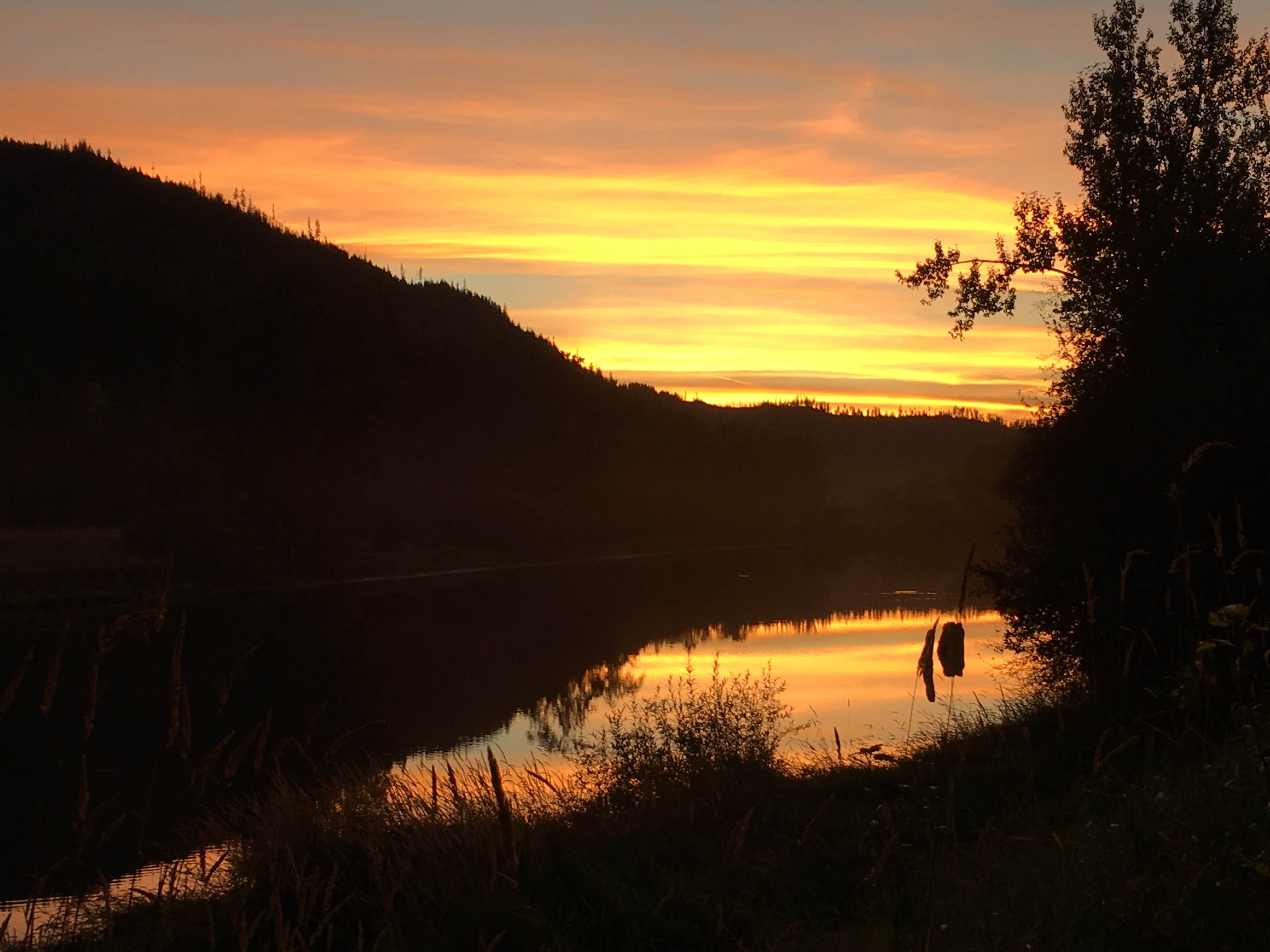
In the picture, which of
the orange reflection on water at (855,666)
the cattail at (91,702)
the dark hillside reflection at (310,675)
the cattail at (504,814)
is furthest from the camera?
the orange reflection on water at (855,666)

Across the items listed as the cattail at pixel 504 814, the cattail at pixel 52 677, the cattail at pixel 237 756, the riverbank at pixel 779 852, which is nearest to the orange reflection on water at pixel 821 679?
the riverbank at pixel 779 852

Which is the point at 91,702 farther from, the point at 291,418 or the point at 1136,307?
the point at 291,418

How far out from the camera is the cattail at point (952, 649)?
5.63 meters

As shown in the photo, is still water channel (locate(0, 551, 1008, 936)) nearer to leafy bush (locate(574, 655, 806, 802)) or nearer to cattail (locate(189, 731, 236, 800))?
cattail (locate(189, 731, 236, 800))

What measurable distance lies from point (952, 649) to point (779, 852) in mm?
5159

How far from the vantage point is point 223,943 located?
9.56 meters

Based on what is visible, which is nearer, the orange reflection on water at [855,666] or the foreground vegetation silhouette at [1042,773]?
the foreground vegetation silhouette at [1042,773]

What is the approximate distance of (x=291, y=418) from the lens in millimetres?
82750

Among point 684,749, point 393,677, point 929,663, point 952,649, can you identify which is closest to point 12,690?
point 929,663

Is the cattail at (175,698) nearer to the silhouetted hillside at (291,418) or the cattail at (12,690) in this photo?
the cattail at (12,690)

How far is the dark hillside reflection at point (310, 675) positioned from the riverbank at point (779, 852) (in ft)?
3.17

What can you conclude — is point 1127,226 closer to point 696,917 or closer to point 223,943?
point 696,917

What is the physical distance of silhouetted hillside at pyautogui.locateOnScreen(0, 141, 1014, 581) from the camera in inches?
2443

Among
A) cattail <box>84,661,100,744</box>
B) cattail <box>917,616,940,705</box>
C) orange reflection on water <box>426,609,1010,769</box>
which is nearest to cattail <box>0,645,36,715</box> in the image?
cattail <box>84,661,100,744</box>
